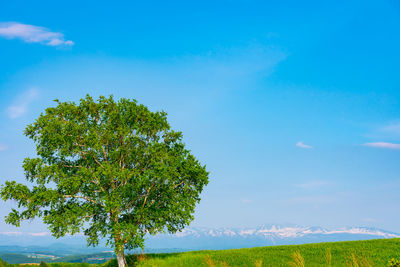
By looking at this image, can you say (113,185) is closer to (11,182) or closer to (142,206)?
(142,206)

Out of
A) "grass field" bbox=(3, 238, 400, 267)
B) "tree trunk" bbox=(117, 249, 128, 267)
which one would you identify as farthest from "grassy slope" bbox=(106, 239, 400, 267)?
"tree trunk" bbox=(117, 249, 128, 267)

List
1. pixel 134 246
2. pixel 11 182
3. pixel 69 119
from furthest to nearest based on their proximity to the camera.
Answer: pixel 69 119, pixel 11 182, pixel 134 246

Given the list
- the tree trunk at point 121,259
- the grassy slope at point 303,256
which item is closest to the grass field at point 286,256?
the grassy slope at point 303,256

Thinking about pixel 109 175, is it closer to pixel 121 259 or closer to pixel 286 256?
pixel 121 259

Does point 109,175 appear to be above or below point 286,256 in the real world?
above

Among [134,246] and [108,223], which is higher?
[108,223]

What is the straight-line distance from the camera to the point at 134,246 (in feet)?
97.2

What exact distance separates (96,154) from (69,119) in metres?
4.76

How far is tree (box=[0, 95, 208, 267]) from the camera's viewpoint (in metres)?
29.9

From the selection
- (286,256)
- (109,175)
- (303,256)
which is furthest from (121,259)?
(303,256)

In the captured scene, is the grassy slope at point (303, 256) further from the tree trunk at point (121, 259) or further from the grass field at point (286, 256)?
the tree trunk at point (121, 259)

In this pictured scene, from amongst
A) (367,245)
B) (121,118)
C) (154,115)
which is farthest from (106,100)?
(367,245)

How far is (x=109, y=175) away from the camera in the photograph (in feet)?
97.0

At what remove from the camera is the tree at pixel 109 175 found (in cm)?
2994
